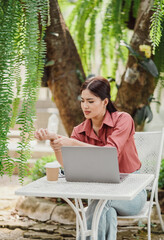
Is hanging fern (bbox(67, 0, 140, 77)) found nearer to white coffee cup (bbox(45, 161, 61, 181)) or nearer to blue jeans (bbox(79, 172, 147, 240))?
blue jeans (bbox(79, 172, 147, 240))

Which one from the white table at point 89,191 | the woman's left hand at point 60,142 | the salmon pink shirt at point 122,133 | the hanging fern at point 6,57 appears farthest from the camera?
the salmon pink shirt at point 122,133

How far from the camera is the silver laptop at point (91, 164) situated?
159cm

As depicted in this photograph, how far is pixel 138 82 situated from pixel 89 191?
170cm

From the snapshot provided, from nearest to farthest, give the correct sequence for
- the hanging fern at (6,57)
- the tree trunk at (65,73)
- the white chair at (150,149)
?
the hanging fern at (6,57)
the white chair at (150,149)
the tree trunk at (65,73)

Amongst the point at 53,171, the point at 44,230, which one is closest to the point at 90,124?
the point at 53,171

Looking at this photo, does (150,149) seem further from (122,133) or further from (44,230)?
(44,230)

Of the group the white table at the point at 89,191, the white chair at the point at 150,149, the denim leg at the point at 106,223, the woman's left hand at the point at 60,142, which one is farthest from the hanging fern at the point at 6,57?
the white chair at the point at 150,149

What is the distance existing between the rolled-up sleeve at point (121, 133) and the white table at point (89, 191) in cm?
22

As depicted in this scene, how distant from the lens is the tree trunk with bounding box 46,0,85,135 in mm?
3014

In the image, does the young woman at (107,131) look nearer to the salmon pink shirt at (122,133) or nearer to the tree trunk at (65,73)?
the salmon pink shirt at (122,133)

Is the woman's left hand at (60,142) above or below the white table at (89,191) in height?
above

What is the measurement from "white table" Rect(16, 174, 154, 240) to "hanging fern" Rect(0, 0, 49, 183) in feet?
0.60

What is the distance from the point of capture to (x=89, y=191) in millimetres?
1506

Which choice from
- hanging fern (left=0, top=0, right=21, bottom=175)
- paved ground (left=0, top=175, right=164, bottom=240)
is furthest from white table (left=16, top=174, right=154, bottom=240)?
paved ground (left=0, top=175, right=164, bottom=240)
